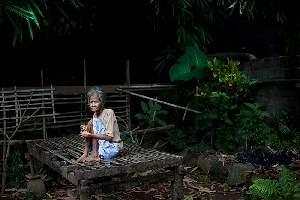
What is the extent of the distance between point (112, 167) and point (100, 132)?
0.55 meters

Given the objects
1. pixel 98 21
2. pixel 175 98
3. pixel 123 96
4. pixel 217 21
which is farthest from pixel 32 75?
pixel 217 21

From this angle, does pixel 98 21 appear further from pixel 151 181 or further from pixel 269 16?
pixel 151 181

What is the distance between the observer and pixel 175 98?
794 cm

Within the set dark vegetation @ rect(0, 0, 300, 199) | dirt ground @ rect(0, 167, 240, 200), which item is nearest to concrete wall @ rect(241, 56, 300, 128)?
dark vegetation @ rect(0, 0, 300, 199)

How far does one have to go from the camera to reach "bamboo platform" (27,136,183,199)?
4.29 meters

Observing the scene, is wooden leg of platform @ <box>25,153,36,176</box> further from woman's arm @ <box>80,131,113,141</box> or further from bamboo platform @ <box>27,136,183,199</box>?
woman's arm @ <box>80,131,113,141</box>

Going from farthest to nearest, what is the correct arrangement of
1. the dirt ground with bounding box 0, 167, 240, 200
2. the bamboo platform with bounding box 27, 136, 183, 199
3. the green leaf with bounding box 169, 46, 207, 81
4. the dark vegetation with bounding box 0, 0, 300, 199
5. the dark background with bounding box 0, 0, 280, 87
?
the dark background with bounding box 0, 0, 280, 87 < the green leaf with bounding box 169, 46, 207, 81 < the dark vegetation with bounding box 0, 0, 300, 199 < the dirt ground with bounding box 0, 167, 240, 200 < the bamboo platform with bounding box 27, 136, 183, 199

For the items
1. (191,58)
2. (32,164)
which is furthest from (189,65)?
(32,164)

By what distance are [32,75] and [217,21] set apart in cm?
387

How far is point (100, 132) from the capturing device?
4758 millimetres

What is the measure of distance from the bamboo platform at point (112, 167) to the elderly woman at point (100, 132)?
0.14 metres

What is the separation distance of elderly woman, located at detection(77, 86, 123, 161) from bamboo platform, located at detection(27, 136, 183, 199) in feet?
0.45

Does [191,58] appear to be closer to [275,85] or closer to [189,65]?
[189,65]

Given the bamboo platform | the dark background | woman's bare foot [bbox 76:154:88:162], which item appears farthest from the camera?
the dark background
